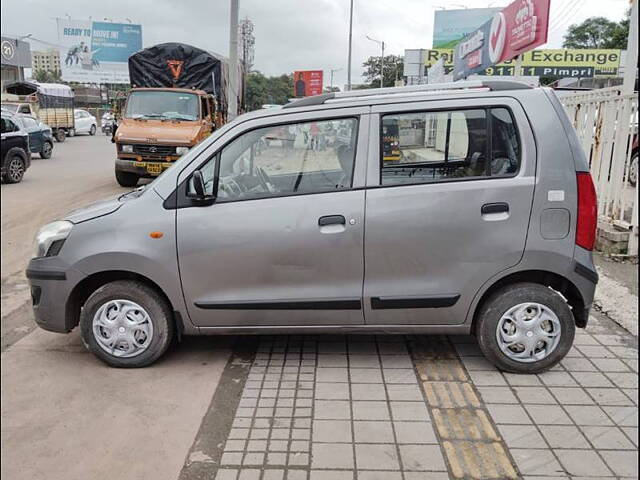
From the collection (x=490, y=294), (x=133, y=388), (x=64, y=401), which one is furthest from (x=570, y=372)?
(x=64, y=401)

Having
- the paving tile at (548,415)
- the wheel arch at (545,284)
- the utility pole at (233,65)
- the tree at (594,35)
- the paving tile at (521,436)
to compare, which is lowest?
the paving tile at (521,436)

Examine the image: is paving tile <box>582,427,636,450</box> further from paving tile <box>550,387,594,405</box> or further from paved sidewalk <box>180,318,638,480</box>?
paving tile <box>550,387,594,405</box>

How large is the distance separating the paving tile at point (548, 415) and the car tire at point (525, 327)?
43 centimetres

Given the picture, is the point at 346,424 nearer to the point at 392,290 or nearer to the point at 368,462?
the point at 368,462

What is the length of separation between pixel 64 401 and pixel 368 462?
1.98 m

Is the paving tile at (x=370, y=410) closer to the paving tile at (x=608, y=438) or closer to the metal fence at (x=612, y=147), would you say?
the paving tile at (x=608, y=438)

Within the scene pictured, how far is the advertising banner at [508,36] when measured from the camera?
30.9ft

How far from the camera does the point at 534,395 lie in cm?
364

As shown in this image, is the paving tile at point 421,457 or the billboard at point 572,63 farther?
the billboard at point 572,63

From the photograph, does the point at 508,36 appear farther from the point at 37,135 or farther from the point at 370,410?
the point at 37,135

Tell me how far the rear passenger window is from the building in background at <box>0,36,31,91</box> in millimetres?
2171

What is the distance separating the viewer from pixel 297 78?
1522 inches

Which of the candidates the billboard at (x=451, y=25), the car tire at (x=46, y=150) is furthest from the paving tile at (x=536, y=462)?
the billboard at (x=451, y=25)

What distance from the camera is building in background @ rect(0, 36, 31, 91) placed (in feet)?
7.55
